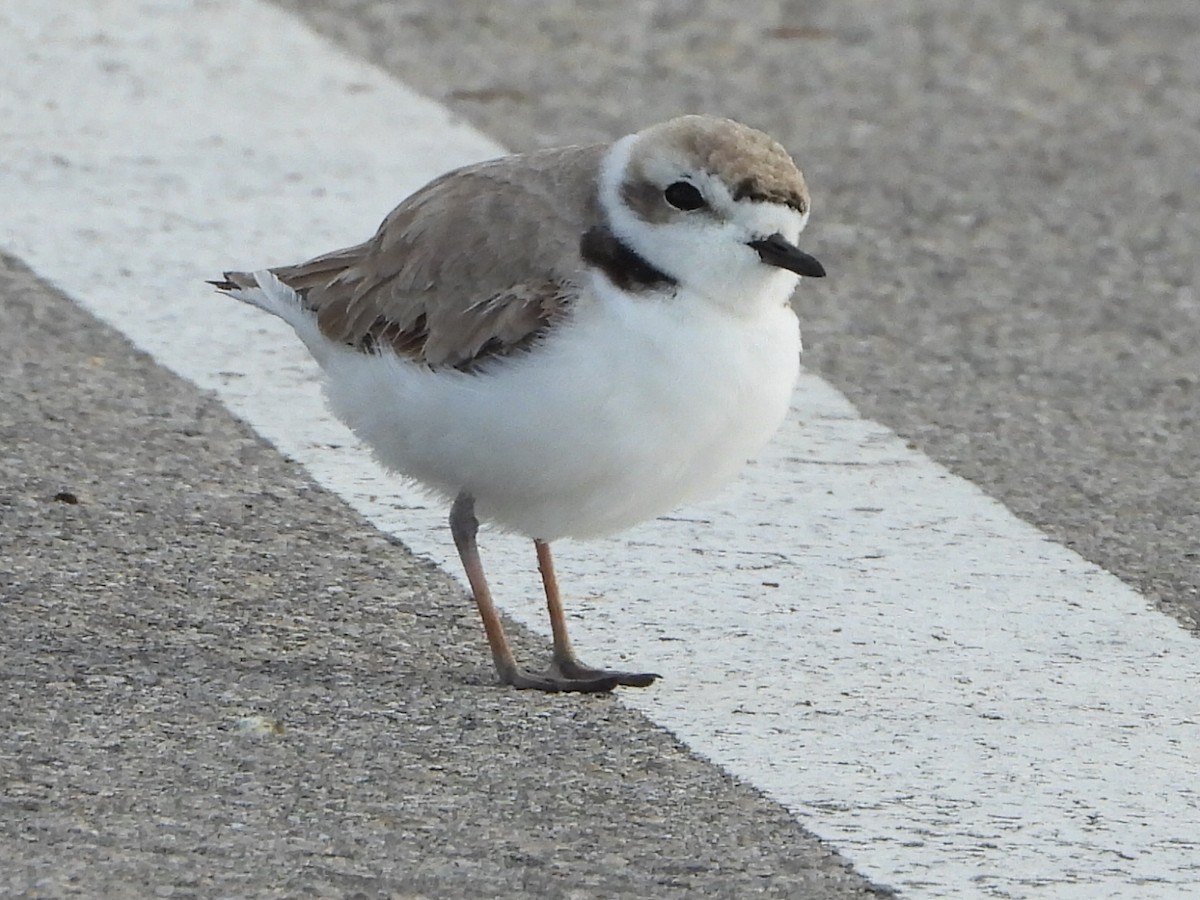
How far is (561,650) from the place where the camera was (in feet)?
15.8

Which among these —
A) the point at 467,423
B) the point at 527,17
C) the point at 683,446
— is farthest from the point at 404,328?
the point at 527,17

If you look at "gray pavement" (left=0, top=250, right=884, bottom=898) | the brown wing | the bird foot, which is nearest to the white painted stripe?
A: the bird foot

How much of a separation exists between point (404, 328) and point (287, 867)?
1.38 m

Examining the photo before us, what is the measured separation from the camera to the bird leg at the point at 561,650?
4.73 metres

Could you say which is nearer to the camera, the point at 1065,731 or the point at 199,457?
the point at 1065,731

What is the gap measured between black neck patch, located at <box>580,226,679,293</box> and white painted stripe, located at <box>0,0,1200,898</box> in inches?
31.3

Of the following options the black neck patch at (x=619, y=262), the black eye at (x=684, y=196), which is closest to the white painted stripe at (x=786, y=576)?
the black neck patch at (x=619, y=262)

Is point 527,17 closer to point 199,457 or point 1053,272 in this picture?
point 1053,272

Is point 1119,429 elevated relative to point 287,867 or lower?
elevated

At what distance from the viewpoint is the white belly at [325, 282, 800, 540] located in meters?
4.45

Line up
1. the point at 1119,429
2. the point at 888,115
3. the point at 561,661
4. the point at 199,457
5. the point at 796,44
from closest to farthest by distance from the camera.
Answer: the point at 561,661 < the point at 199,457 < the point at 1119,429 < the point at 888,115 < the point at 796,44

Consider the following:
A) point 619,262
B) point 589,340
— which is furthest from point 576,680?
point 619,262

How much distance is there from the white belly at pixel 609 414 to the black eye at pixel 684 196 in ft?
0.61

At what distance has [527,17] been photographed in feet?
30.9
